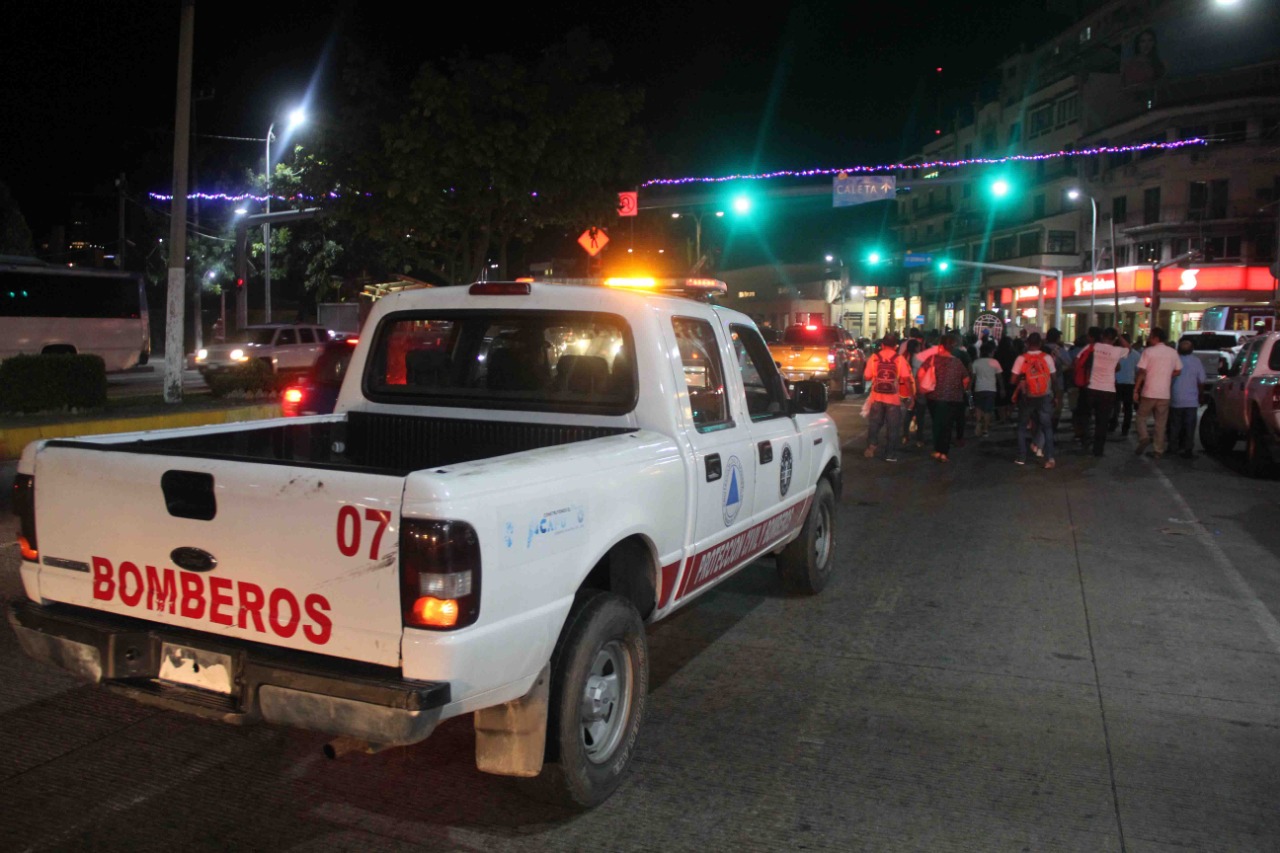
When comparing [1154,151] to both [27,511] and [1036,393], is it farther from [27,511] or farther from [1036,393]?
[27,511]

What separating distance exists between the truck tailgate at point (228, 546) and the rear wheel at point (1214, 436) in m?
14.9

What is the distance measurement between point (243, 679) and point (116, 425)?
13038mm

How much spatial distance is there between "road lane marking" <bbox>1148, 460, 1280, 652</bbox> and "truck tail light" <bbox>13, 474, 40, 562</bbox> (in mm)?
6323

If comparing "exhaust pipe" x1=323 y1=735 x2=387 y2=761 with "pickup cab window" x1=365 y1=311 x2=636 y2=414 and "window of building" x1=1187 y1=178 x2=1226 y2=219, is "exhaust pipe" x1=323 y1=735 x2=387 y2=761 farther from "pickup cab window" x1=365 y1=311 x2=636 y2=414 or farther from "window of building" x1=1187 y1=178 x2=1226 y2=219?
"window of building" x1=1187 y1=178 x2=1226 y2=219

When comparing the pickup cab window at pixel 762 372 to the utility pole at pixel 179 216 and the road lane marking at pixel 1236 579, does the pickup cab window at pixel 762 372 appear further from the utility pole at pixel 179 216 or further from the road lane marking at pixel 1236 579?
the utility pole at pixel 179 216

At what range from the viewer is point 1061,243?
6206cm

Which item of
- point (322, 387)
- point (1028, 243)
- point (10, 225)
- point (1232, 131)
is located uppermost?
point (1232, 131)

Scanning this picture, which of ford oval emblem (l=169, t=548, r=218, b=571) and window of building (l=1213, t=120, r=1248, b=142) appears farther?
window of building (l=1213, t=120, r=1248, b=142)

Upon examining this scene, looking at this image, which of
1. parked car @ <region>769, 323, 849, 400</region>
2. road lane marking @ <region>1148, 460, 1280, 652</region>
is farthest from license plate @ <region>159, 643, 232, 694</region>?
parked car @ <region>769, 323, 849, 400</region>

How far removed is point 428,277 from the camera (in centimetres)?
3762

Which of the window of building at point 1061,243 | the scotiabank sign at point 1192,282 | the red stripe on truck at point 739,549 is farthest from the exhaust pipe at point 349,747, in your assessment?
the window of building at point 1061,243

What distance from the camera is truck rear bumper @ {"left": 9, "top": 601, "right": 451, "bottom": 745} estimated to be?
3053 millimetres

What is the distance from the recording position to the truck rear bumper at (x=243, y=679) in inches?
120

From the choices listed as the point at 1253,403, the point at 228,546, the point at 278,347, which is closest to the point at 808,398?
the point at 228,546
